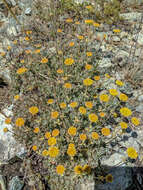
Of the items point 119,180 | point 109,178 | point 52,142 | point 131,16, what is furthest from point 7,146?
point 131,16

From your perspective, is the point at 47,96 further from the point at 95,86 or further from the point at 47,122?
the point at 95,86

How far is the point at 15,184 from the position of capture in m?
2.47

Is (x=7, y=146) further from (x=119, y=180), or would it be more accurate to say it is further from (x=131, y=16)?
(x=131, y=16)

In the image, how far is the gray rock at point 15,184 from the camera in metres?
2.44

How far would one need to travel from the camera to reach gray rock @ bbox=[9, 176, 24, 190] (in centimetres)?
244

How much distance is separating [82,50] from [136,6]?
268cm

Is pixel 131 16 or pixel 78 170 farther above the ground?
pixel 131 16

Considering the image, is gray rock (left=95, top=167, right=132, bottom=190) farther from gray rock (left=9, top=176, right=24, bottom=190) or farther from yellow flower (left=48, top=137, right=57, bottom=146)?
gray rock (left=9, top=176, right=24, bottom=190)

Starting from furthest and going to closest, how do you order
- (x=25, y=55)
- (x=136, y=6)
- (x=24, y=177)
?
(x=136, y=6) < (x=25, y=55) < (x=24, y=177)

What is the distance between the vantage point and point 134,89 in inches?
133

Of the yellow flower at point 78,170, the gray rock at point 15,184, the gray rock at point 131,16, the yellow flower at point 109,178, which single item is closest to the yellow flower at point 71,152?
the yellow flower at point 78,170

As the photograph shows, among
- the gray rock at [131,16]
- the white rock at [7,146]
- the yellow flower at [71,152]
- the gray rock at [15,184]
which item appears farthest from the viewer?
the gray rock at [131,16]

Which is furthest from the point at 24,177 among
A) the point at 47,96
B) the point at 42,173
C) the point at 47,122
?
the point at 47,96

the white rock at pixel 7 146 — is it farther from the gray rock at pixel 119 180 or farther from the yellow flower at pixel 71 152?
the gray rock at pixel 119 180
